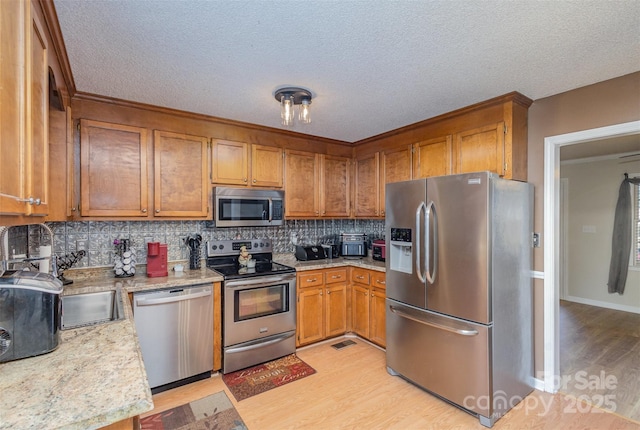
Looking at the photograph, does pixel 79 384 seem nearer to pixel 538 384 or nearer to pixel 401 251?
pixel 401 251

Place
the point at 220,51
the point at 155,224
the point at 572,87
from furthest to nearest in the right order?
the point at 155,224, the point at 572,87, the point at 220,51

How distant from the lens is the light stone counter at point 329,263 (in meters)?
3.37

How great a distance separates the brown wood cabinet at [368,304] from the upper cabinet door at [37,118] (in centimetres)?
280

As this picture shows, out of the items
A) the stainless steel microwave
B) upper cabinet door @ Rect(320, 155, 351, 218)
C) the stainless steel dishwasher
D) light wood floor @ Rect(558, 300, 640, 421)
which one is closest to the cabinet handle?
the stainless steel dishwasher

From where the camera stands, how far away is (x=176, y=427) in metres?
2.17

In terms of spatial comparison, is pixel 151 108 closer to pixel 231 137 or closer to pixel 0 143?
pixel 231 137

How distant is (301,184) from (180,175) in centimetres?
132

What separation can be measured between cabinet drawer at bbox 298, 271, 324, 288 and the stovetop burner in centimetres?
15

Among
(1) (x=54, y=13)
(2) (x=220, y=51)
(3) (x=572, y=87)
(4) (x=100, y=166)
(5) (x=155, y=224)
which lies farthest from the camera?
(5) (x=155, y=224)

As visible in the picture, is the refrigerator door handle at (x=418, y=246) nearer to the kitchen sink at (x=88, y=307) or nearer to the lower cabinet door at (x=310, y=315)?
the lower cabinet door at (x=310, y=315)

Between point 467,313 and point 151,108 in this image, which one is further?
point 151,108

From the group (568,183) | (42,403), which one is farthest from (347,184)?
(568,183)

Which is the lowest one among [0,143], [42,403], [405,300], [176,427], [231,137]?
[176,427]

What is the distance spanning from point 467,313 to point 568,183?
4.50 m
